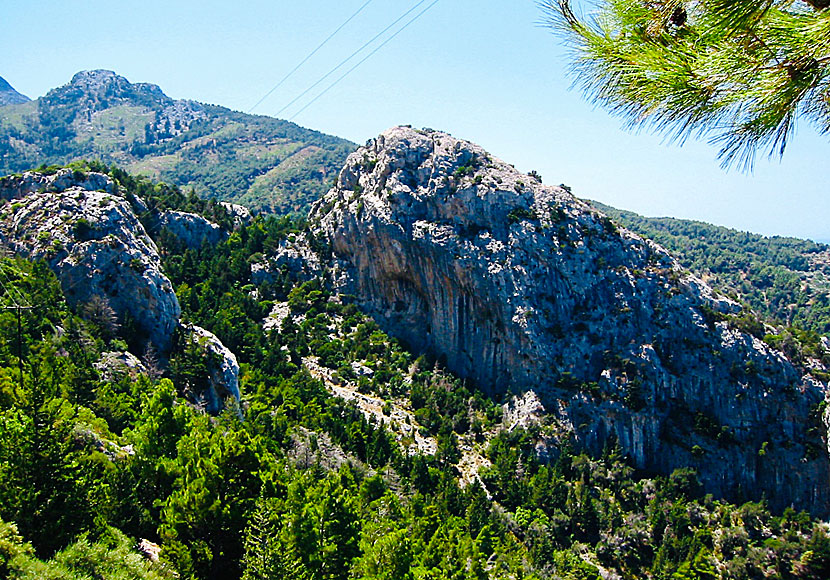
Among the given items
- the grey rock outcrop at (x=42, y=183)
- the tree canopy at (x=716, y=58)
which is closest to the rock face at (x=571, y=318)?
the grey rock outcrop at (x=42, y=183)

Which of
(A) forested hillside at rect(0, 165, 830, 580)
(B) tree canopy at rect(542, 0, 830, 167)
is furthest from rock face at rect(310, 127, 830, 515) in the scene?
(B) tree canopy at rect(542, 0, 830, 167)

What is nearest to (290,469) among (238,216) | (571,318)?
(571,318)

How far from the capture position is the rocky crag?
5003cm

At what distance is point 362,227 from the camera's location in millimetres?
83688

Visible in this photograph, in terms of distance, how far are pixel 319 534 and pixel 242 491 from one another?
13.4 ft

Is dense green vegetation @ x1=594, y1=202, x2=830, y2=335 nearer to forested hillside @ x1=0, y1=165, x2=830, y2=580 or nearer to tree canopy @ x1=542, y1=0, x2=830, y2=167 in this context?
forested hillside @ x1=0, y1=165, x2=830, y2=580

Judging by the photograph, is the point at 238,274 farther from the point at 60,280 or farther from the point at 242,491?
the point at 242,491

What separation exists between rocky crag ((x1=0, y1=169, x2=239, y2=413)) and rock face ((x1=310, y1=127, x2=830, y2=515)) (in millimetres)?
34168

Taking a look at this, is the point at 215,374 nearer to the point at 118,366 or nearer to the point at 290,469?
the point at 118,366

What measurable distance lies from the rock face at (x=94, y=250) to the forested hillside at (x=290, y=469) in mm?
2547

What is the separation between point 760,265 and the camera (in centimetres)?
13912

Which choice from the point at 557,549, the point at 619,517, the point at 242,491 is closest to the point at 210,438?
the point at 242,491

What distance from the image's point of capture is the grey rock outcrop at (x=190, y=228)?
78.0 meters

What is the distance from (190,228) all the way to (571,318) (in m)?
57.4
